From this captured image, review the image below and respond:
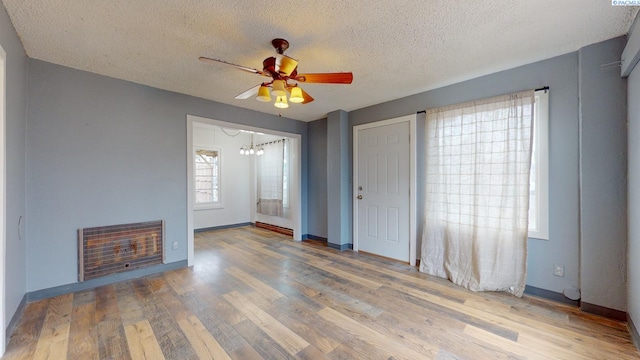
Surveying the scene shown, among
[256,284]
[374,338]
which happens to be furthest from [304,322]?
[256,284]

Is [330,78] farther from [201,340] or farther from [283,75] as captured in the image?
[201,340]

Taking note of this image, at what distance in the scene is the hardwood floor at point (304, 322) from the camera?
5.82ft

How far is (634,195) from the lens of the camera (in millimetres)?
1927

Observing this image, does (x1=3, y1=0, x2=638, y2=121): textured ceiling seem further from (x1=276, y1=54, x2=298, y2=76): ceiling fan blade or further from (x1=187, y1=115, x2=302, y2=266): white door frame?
(x1=187, y1=115, x2=302, y2=266): white door frame

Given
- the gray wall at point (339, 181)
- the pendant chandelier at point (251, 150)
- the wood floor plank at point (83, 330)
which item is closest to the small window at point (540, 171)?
the gray wall at point (339, 181)

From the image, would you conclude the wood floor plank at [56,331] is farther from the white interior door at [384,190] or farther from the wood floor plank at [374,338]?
the white interior door at [384,190]

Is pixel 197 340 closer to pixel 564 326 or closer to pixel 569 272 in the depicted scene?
pixel 564 326

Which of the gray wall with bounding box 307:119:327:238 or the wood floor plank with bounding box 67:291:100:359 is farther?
the gray wall with bounding box 307:119:327:238

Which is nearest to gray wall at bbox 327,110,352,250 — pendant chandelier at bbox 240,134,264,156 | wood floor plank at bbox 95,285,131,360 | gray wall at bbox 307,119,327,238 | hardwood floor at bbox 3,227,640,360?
gray wall at bbox 307,119,327,238

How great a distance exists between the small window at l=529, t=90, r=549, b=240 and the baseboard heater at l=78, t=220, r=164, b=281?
4.41 meters

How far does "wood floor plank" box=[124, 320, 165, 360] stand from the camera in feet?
5.65

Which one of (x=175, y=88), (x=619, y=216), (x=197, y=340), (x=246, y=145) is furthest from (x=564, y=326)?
(x=246, y=145)

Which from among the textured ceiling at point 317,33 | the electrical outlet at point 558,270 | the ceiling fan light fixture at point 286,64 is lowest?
the electrical outlet at point 558,270

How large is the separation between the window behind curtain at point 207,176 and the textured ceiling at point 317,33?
310cm
